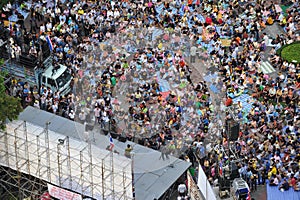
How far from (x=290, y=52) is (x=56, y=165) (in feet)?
68.7

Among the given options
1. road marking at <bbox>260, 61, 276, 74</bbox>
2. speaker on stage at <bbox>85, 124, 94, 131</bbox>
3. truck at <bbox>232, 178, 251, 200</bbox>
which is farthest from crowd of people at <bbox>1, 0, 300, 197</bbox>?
truck at <bbox>232, 178, 251, 200</bbox>

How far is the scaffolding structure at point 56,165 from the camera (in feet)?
164

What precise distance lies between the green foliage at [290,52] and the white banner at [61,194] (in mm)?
20417

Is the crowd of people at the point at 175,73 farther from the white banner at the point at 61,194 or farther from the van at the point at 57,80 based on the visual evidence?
the white banner at the point at 61,194

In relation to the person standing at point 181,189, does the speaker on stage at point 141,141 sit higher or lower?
higher

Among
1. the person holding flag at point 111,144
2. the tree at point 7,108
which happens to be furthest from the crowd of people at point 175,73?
the tree at point 7,108

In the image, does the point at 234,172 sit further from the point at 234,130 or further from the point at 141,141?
the point at 141,141

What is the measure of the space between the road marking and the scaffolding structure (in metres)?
16.5

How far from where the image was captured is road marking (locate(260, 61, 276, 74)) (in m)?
64.4

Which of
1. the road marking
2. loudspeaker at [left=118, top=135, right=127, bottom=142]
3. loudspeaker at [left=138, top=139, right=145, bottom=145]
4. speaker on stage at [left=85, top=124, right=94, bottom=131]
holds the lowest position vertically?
the road marking

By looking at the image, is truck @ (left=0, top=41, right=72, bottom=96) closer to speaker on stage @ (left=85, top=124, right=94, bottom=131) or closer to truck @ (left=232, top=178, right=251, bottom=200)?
speaker on stage @ (left=85, top=124, right=94, bottom=131)

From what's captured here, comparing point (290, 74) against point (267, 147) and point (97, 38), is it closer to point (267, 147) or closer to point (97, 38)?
point (267, 147)

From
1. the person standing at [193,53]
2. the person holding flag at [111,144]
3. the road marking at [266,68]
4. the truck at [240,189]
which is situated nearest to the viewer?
the truck at [240,189]

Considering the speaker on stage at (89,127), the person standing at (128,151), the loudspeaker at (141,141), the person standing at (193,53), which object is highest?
the person standing at (193,53)
